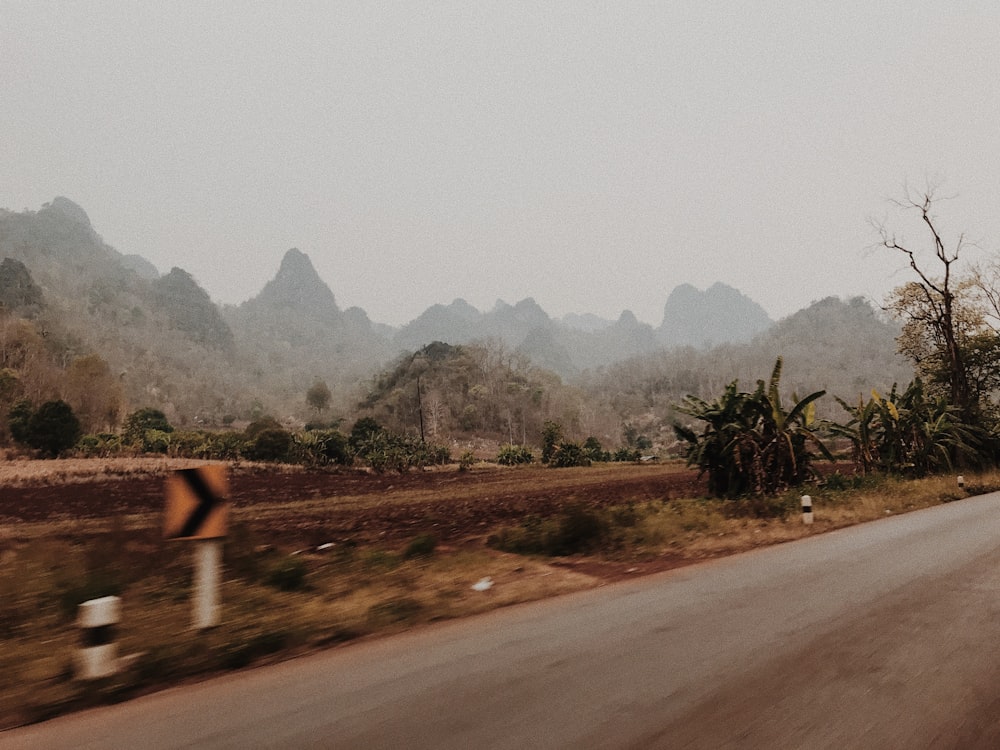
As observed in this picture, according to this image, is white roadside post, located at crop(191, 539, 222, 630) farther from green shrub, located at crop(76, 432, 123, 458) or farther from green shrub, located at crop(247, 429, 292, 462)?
green shrub, located at crop(247, 429, 292, 462)

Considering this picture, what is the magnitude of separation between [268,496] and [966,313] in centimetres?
3769

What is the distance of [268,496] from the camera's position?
94.9 ft

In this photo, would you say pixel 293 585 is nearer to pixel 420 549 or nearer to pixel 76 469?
pixel 420 549

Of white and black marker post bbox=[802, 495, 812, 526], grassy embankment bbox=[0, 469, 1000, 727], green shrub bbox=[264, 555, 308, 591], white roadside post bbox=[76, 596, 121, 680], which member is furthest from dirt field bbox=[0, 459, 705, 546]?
white roadside post bbox=[76, 596, 121, 680]

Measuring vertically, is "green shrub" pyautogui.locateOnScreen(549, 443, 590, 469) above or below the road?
below

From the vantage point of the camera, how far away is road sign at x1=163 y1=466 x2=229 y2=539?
203 inches

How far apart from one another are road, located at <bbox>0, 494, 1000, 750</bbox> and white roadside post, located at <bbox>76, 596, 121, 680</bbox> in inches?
23.1

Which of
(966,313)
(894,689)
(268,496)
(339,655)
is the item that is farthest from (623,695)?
(966,313)

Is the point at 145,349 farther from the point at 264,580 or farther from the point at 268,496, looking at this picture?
the point at 264,580

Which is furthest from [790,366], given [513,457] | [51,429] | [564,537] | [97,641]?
[97,641]

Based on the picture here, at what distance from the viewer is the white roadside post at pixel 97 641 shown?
4.24 metres

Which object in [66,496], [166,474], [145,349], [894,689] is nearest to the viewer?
[894,689]

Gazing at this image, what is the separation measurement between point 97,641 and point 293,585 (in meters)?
3.40

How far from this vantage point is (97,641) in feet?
14.0
